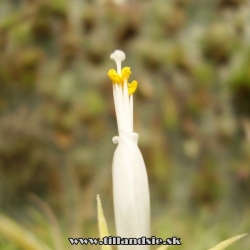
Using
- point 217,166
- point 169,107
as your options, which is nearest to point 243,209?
point 217,166

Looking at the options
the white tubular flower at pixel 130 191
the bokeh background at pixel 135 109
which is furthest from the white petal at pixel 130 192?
the bokeh background at pixel 135 109

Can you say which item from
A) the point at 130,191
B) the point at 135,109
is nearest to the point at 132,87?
the point at 130,191

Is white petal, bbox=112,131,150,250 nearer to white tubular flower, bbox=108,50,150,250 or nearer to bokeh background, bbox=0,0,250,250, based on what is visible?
white tubular flower, bbox=108,50,150,250

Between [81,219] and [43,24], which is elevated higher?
[43,24]

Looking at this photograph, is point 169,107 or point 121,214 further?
point 169,107

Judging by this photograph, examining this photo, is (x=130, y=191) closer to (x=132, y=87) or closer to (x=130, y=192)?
(x=130, y=192)

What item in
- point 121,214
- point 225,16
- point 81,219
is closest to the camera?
point 121,214

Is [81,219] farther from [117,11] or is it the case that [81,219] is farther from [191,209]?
[117,11]

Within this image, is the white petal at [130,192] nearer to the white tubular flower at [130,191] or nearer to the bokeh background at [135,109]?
the white tubular flower at [130,191]
